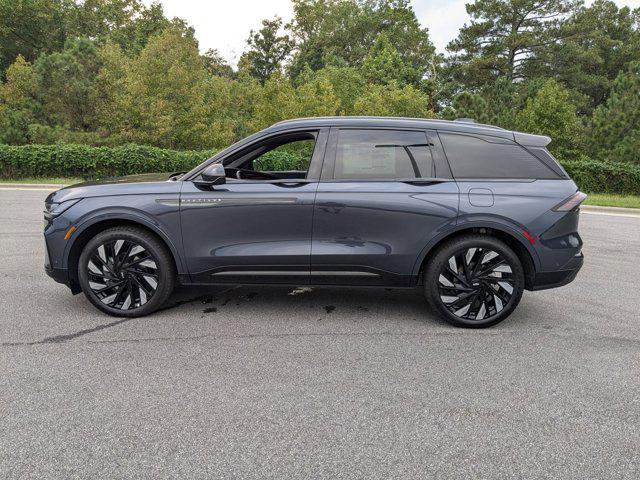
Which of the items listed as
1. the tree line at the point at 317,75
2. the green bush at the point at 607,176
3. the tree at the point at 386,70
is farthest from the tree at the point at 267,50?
the green bush at the point at 607,176

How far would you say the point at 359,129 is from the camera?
15.1 ft

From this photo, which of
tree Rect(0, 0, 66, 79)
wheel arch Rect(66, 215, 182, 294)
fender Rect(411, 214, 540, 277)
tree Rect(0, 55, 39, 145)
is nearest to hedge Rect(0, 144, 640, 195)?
tree Rect(0, 55, 39, 145)

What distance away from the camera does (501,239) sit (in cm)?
460

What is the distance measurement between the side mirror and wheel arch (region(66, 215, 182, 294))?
559 millimetres

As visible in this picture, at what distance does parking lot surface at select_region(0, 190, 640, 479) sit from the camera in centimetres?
264

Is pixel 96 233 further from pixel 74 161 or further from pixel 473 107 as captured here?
pixel 473 107

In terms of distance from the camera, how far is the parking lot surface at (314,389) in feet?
8.68

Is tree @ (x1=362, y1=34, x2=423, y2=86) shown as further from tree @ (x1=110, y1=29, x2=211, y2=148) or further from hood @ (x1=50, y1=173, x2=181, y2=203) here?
hood @ (x1=50, y1=173, x2=181, y2=203)

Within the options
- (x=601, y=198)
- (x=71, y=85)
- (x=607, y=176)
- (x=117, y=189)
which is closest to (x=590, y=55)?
(x=607, y=176)

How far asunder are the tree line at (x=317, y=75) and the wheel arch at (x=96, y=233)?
21787mm

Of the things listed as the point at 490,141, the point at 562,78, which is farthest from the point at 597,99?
the point at 490,141

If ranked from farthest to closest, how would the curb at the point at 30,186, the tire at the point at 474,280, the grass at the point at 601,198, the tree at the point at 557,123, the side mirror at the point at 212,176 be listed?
the tree at the point at 557,123
the curb at the point at 30,186
the grass at the point at 601,198
the tire at the point at 474,280
the side mirror at the point at 212,176

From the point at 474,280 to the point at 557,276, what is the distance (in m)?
0.72

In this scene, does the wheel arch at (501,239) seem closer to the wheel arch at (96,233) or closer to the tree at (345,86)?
the wheel arch at (96,233)
